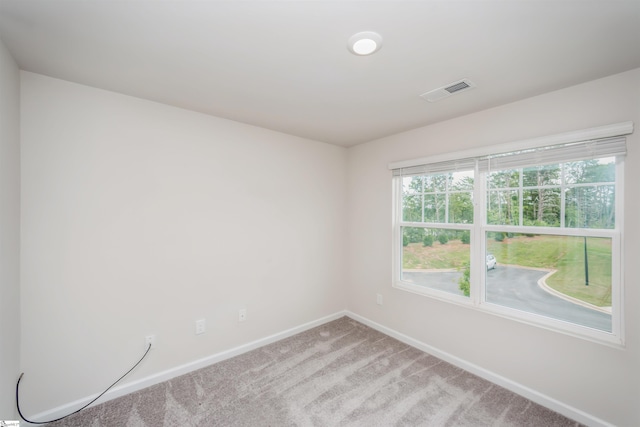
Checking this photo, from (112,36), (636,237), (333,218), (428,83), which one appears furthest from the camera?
(333,218)

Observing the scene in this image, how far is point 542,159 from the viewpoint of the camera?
2.11 meters

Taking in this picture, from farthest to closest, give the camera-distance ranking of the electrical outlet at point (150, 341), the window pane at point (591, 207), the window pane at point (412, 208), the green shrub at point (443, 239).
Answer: the window pane at point (412, 208)
the green shrub at point (443, 239)
the electrical outlet at point (150, 341)
the window pane at point (591, 207)

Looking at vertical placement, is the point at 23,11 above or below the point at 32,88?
above

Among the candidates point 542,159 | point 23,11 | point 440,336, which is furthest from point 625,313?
point 23,11

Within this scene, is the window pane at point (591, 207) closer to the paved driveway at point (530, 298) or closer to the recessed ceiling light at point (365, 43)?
the paved driveway at point (530, 298)

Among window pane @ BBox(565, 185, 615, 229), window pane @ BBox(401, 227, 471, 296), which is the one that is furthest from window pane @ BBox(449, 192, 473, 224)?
window pane @ BBox(565, 185, 615, 229)

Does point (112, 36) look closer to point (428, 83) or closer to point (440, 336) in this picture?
point (428, 83)

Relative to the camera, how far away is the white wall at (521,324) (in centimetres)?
175

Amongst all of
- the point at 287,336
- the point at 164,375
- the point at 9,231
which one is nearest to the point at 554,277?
the point at 287,336

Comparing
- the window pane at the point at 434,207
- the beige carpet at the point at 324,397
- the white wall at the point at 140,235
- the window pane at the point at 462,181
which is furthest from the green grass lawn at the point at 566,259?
the white wall at the point at 140,235

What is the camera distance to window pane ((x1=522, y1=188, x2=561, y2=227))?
2102 mm

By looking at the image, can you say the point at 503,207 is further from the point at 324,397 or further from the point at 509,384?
the point at 324,397

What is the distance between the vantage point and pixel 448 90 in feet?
6.64

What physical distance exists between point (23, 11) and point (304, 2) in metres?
1.34
